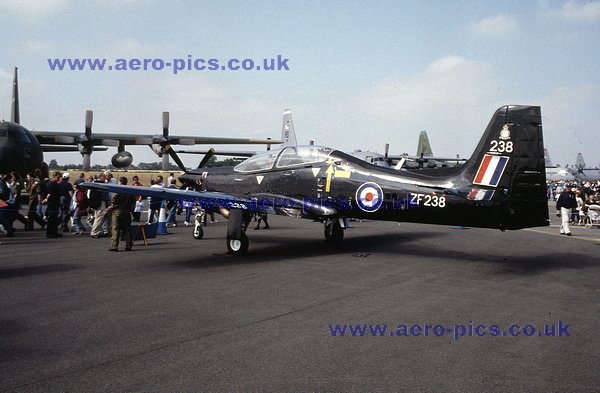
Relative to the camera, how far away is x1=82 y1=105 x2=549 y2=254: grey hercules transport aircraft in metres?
9.68

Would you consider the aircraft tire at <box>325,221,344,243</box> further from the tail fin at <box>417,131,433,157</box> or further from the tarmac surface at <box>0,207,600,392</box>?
the tail fin at <box>417,131,433,157</box>

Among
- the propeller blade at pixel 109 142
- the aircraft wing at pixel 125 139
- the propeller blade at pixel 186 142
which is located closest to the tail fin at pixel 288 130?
the aircraft wing at pixel 125 139

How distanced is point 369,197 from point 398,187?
764mm

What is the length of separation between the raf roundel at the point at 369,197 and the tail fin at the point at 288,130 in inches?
1103

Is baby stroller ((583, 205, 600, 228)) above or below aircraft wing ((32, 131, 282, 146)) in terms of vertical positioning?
below

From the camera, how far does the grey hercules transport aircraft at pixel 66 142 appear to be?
22.3m

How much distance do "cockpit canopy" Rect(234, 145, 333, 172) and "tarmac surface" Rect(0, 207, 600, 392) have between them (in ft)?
7.89

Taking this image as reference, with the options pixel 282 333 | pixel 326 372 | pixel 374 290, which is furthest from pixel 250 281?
pixel 326 372

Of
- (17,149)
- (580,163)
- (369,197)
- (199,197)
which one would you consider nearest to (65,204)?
(17,149)

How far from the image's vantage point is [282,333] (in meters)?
5.79

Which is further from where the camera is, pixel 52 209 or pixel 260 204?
pixel 52 209

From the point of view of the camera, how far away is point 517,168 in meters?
9.71

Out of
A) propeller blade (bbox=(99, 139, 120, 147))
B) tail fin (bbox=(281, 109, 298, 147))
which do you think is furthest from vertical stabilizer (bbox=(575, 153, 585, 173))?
propeller blade (bbox=(99, 139, 120, 147))

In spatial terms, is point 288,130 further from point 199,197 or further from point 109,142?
point 199,197
